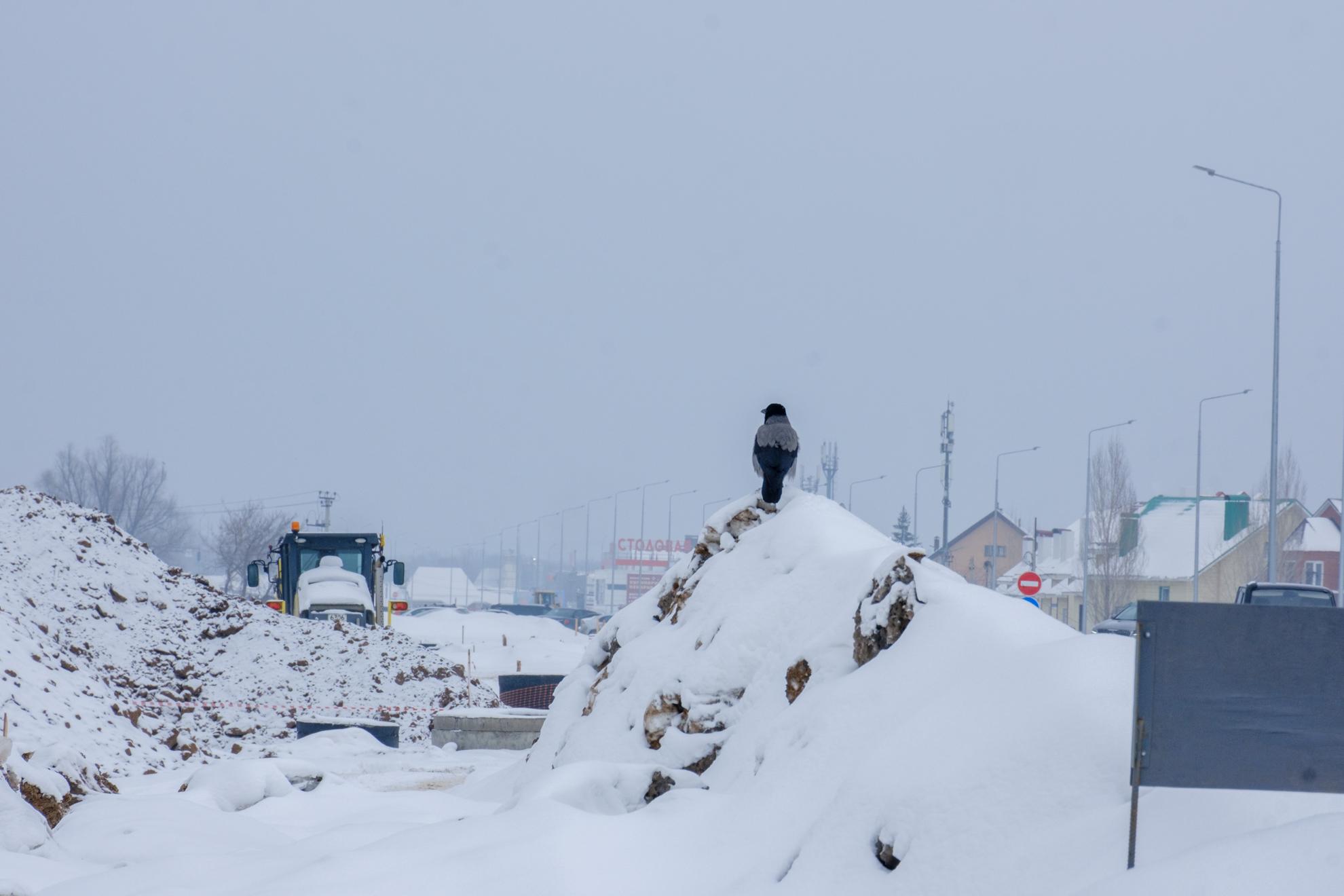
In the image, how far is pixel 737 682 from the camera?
367 inches

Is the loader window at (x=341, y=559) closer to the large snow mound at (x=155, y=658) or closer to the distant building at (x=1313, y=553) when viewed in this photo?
the large snow mound at (x=155, y=658)

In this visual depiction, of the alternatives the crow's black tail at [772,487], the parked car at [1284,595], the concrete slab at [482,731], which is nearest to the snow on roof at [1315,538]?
the parked car at [1284,595]

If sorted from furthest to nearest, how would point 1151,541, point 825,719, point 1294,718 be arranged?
1. point 1151,541
2. point 825,719
3. point 1294,718

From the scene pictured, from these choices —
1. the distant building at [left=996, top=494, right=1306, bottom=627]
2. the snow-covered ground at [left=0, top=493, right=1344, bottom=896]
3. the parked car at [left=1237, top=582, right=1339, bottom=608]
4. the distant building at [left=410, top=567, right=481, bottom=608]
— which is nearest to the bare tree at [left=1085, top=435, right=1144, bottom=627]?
the distant building at [left=996, top=494, right=1306, bottom=627]

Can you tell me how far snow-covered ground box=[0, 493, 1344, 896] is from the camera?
5012 mm

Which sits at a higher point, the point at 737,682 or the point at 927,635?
the point at 927,635

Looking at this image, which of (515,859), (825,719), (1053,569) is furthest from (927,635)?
(1053,569)

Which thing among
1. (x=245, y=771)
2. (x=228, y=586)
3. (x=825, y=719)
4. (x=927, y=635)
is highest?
(x=927, y=635)

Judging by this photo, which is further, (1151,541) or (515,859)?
(1151,541)

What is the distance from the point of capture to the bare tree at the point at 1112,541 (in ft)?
177

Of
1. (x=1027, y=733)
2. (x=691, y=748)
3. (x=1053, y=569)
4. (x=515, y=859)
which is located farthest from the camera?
(x=1053, y=569)

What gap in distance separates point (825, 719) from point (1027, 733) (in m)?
1.94

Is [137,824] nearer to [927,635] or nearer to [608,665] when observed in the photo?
[608,665]

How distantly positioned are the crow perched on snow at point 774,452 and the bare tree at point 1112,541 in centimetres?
4446
